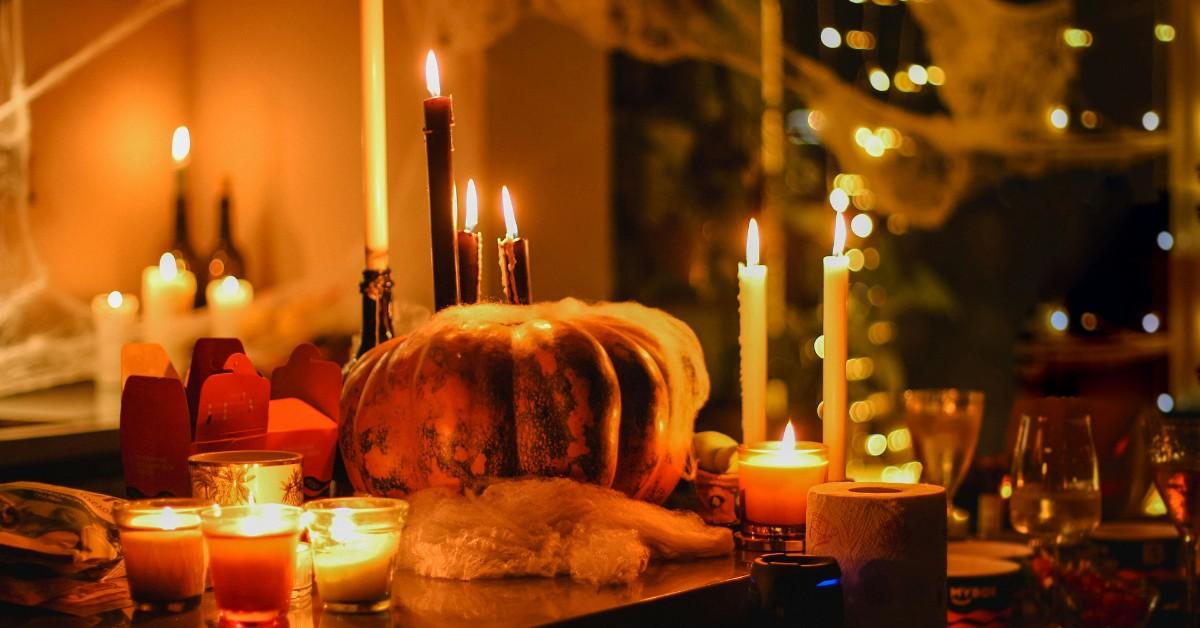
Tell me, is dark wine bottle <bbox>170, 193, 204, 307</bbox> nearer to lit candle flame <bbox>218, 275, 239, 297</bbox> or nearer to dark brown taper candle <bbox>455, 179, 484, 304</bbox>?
lit candle flame <bbox>218, 275, 239, 297</bbox>

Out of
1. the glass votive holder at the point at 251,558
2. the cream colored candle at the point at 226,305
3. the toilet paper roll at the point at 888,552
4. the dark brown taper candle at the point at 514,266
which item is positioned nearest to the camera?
the glass votive holder at the point at 251,558

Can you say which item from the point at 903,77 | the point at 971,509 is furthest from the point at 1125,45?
the point at 971,509

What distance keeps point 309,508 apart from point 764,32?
98.9 inches

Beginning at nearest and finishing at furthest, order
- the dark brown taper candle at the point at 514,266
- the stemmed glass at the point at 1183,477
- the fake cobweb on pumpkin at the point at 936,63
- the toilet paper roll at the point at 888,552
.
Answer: the toilet paper roll at the point at 888,552 < the dark brown taper candle at the point at 514,266 < the stemmed glass at the point at 1183,477 < the fake cobweb on pumpkin at the point at 936,63

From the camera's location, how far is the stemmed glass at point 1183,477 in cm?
115

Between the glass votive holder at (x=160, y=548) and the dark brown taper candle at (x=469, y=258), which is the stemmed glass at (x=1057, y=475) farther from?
the glass votive holder at (x=160, y=548)

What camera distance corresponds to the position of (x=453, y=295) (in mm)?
1004

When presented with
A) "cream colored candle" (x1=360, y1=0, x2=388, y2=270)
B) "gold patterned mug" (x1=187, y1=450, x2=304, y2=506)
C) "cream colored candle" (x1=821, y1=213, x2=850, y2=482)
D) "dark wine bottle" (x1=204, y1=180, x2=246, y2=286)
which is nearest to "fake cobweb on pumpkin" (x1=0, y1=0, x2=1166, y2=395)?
"dark wine bottle" (x1=204, y1=180, x2=246, y2=286)

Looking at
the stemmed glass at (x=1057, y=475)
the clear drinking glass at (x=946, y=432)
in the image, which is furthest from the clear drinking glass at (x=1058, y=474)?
the clear drinking glass at (x=946, y=432)

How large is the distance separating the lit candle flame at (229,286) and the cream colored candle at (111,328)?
0.45ft

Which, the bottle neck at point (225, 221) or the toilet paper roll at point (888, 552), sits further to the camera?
the bottle neck at point (225, 221)

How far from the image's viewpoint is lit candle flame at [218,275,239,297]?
6.42 feet

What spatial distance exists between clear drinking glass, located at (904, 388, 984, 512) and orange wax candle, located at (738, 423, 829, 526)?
0.43 meters

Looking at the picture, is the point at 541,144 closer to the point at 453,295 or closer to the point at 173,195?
the point at 173,195
